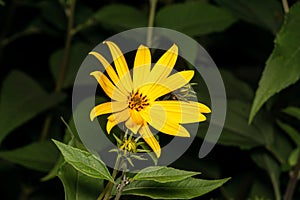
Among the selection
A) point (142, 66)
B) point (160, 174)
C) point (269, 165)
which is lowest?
point (269, 165)

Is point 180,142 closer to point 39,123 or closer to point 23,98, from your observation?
point 23,98

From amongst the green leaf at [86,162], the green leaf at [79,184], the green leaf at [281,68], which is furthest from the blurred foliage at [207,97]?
the green leaf at [86,162]

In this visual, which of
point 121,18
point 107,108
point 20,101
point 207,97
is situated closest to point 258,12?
point 121,18

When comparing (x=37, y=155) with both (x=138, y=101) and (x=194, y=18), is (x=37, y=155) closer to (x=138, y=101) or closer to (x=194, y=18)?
(x=194, y=18)

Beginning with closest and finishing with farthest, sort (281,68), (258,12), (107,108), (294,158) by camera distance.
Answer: (107,108) < (281,68) < (294,158) < (258,12)

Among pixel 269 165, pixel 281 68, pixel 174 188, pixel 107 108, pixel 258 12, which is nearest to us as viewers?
pixel 107 108

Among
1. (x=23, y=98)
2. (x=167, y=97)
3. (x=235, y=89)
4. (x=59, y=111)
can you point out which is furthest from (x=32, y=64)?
(x=167, y=97)

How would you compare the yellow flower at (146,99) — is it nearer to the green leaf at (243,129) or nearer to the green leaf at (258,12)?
the green leaf at (243,129)
